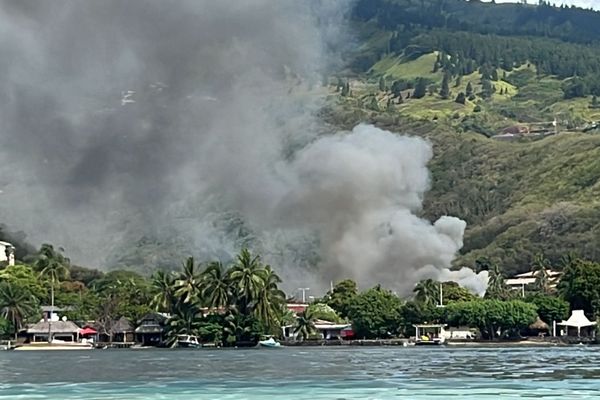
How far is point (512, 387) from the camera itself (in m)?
61.4

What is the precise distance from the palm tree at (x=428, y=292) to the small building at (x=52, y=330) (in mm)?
50405

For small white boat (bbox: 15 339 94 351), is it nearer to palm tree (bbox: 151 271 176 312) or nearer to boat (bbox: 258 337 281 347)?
palm tree (bbox: 151 271 176 312)

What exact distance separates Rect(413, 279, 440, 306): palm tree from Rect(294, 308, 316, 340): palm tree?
17.0 metres

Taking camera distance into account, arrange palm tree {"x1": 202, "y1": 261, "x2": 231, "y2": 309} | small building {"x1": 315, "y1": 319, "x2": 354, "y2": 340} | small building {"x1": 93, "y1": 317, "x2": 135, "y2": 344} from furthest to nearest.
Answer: small building {"x1": 93, "y1": 317, "x2": 135, "y2": 344} → small building {"x1": 315, "y1": 319, "x2": 354, "y2": 340} → palm tree {"x1": 202, "y1": 261, "x2": 231, "y2": 309}

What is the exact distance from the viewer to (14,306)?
179m

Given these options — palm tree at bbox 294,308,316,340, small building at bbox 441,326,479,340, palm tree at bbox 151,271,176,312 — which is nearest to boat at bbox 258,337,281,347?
palm tree at bbox 294,308,316,340

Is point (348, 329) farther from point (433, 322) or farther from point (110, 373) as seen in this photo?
point (110, 373)

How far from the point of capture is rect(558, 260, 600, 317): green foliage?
161250mm

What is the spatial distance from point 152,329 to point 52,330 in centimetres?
1526

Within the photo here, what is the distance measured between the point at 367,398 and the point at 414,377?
53.4ft

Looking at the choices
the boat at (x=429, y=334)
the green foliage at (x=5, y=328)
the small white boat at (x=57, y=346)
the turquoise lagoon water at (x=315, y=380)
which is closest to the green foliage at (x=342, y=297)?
the boat at (x=429, y=334)

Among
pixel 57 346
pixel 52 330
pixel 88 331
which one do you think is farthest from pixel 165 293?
pixel 88 331

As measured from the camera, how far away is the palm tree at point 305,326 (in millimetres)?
169750

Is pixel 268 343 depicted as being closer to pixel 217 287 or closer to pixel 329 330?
pixel 217 287
